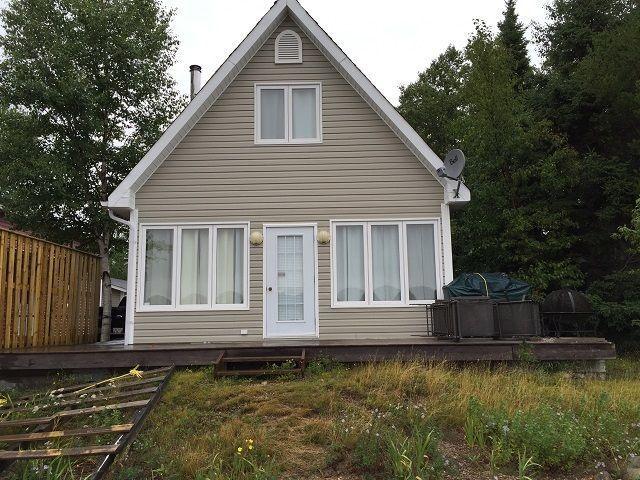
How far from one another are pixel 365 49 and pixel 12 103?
12188 millimetres

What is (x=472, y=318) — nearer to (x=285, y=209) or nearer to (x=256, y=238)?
(x=285, y=209)

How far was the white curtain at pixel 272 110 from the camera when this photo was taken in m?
9.15

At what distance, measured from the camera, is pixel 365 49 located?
62.4ft

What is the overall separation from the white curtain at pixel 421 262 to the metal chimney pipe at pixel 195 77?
5.94m

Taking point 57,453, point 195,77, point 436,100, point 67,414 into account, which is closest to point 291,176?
point 195,77

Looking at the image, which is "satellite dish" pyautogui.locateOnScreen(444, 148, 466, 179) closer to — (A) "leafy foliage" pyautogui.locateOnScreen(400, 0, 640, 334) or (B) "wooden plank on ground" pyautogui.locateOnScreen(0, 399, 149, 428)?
(A) "leafy foliage" pyautogui.locateOnScreen(400, 0, 640, 334)

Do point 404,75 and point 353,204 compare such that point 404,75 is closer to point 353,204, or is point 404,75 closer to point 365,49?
point 365,49

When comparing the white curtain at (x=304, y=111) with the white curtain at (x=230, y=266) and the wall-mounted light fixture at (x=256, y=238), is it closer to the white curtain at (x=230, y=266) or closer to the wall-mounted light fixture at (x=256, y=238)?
the wall-mounted light fixture at (x=256, y=238)

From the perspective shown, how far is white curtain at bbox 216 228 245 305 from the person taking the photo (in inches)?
343

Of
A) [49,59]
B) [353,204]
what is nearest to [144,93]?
[49,59]

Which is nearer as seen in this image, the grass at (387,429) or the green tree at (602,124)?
the grass at (387,429)

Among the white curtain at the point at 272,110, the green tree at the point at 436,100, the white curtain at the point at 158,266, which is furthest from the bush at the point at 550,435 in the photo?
the green tree at the point at 436,100

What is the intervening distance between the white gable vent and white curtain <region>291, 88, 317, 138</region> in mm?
554

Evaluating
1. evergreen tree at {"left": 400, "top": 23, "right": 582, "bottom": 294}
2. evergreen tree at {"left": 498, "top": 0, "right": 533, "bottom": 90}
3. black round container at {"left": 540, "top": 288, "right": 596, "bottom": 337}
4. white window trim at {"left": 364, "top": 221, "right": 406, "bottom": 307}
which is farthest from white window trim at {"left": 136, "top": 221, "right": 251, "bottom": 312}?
evergreen tree at {"left": 498, "top": 0, "right": 533, "bottom": 90}
